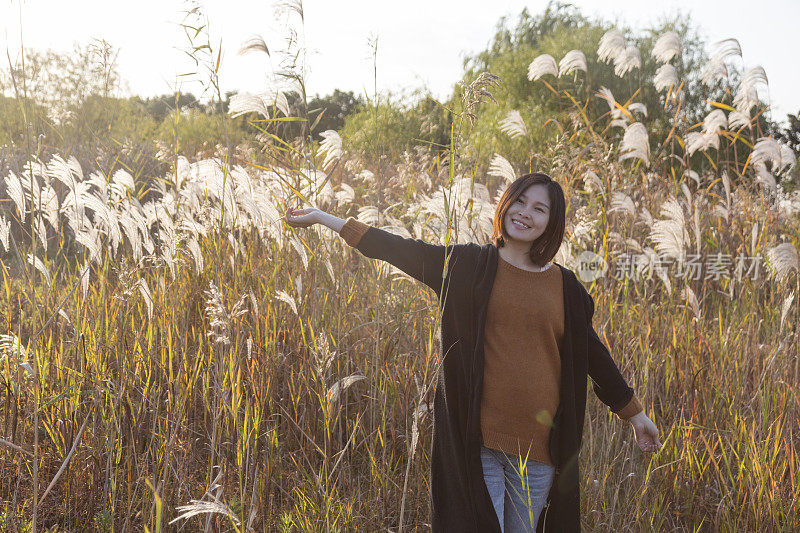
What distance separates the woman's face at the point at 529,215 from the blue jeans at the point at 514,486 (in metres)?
0.68

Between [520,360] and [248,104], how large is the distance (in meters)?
1.42

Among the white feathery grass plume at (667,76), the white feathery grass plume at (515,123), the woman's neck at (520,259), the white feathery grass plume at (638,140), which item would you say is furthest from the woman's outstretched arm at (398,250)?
the white feathery grass plume at (667,76)

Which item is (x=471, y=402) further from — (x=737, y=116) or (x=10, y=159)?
(x=10, y=159)

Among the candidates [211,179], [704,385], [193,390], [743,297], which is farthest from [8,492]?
[743,297]

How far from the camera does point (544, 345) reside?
1901 millimetres

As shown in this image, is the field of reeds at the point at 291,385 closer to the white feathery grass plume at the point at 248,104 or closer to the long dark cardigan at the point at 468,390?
the white feathery grass plume at the point at 248,104

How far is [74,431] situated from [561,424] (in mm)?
1645

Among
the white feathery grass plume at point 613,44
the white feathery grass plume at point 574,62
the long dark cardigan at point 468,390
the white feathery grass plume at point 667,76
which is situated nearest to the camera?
the long dark cardigan at point 468,390

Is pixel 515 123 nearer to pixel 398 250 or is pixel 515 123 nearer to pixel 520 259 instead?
pixel 520 259

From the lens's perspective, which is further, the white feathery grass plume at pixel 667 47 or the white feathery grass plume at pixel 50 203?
the white feathery grass plume at pixel 667 47

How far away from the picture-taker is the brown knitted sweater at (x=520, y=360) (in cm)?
183

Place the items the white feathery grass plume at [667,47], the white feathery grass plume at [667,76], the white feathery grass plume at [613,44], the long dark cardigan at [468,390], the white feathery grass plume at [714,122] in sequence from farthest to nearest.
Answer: the white feathery grass plume at [613,44] → the white feathery grass plume at [667,47] → the white feathery grass plume at [667,76] → the white feathery grass plume at [714,122] → the long dark cardigan at [468,390]

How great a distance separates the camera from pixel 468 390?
1.86 metres

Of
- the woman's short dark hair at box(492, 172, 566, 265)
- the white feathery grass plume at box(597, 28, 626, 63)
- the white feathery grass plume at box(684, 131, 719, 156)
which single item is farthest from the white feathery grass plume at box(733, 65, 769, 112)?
the woman's short dark hair at box(492, 172, 566, 265)
